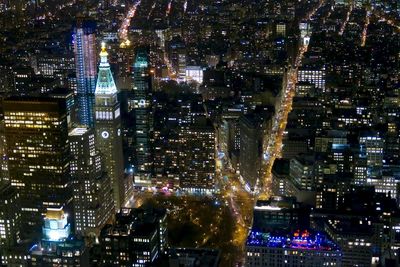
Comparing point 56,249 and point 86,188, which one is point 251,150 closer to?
point 86,188

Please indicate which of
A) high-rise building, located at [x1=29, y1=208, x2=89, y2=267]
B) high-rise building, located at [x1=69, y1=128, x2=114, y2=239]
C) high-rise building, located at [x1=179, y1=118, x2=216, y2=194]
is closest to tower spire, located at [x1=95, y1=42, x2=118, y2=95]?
high-rise building, located at [x1=69, y1=128, x2=114, y2=239]

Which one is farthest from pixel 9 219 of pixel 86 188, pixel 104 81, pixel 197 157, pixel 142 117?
pixel 142 117

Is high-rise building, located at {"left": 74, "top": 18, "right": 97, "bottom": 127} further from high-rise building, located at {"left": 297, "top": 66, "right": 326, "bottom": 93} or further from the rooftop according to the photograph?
the rooftop

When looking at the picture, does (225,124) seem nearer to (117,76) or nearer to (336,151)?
(336,151)

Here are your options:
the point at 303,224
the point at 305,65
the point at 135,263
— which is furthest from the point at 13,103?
the point at 305,65

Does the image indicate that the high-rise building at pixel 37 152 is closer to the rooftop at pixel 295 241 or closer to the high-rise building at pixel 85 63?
the rooftop at pixel 295 241

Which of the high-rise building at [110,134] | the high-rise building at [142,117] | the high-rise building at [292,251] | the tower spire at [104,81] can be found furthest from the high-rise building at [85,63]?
the high-rise building at [292,251]
